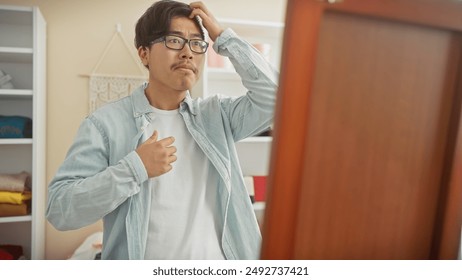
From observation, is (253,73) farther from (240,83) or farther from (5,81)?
(5,81)

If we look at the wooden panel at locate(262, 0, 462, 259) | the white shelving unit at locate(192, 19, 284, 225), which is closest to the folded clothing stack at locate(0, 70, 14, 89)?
the white shelving unit at locate(192, 19, 284, 225)

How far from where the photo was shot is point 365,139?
79 centimetres

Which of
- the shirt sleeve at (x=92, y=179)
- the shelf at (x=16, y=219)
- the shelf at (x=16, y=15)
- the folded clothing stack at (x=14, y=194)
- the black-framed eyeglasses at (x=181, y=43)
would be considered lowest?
the shelf at (x=16, y=219)

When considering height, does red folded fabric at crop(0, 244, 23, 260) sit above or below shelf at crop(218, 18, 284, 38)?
below

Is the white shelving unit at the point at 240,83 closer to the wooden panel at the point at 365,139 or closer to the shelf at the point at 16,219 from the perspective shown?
the wooden panel at the point at 365,139

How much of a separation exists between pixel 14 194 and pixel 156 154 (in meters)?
0.34

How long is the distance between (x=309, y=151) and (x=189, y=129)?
0.84ft

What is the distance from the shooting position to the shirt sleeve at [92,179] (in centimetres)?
76

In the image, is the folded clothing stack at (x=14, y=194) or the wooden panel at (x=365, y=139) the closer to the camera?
the wooden panel at (x=365, y=139)

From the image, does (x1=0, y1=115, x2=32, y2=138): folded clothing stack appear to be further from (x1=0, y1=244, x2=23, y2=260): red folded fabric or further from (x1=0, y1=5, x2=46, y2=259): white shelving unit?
(x1=0, y1=244, x2=23, y2=260): red folded fabric

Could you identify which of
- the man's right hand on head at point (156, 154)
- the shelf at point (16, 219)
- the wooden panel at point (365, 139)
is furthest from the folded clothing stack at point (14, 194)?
the wooden panel at point (365, 139)

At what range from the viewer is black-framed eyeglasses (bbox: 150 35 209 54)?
2.60 feet

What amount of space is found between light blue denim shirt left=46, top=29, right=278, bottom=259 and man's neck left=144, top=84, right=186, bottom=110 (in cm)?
1

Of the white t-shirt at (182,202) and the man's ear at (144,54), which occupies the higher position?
the man's ear at (144,54)
